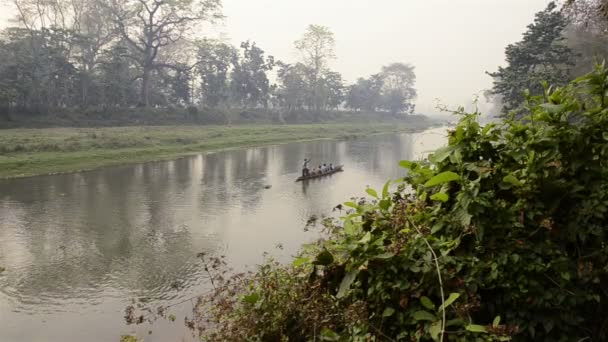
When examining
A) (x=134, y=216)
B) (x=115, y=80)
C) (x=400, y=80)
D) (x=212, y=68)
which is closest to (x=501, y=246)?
(x=134, y=216)

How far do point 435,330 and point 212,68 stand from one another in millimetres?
48466

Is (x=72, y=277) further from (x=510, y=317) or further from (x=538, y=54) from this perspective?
(x=538, y=54)

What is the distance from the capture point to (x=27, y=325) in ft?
22.1

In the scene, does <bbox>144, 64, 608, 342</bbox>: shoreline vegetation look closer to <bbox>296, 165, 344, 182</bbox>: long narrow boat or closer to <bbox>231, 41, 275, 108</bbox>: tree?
<bbox>296, 165, 344, 182</bbox>: long narrow boat

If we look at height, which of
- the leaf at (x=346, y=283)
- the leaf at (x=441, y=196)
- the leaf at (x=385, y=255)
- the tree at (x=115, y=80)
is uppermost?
the tree at (x=115, y=80)

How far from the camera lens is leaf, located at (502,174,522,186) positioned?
2145 mm

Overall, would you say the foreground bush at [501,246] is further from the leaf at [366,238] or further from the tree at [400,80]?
the tree at [400,80]

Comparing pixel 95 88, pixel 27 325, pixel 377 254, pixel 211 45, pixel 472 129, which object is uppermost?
pixel 211 45

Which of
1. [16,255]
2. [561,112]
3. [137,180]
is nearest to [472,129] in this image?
[561,112]

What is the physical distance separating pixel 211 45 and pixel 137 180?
31792 millimetres

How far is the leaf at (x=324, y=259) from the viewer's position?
7.76ft

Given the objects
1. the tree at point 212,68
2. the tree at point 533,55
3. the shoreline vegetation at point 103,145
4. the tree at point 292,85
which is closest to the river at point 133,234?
the shoreline vegetation at point 103,145

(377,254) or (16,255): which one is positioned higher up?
(377,254)

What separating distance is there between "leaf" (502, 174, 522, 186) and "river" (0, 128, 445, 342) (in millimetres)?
614
